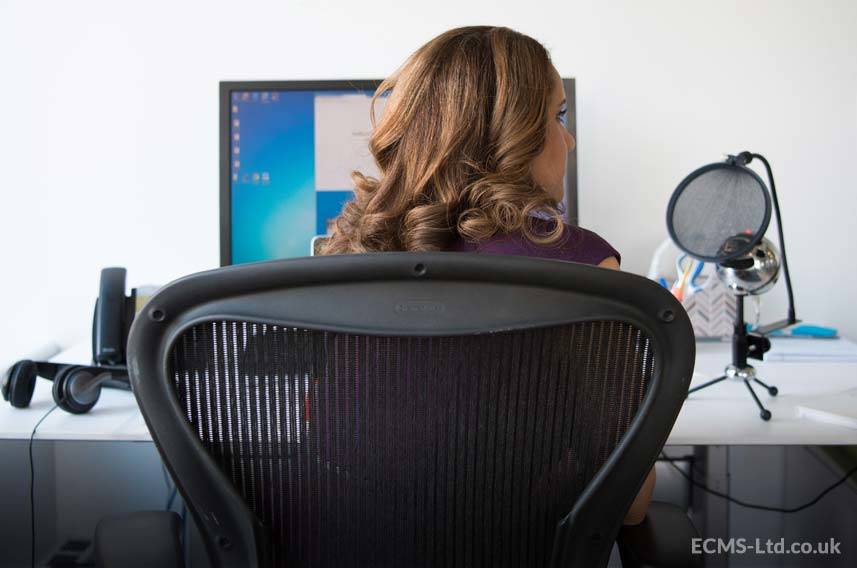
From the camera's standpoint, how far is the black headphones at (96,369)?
49.3 inches

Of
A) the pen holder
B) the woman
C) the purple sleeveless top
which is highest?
the woman

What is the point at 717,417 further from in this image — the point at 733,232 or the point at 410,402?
the point at 410,402

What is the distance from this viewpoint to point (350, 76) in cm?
187

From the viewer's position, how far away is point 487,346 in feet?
2.00

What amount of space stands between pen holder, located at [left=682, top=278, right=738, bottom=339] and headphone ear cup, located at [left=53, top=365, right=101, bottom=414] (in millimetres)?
1238

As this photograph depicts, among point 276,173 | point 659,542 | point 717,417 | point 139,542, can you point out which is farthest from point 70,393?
point 717,417

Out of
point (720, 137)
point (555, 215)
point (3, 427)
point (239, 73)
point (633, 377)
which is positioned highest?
point (239, 73)

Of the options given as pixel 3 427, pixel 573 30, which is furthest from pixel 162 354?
pixel 573 30

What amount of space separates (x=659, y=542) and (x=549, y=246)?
1.09 ft

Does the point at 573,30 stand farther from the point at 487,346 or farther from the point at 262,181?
the point at 487,346

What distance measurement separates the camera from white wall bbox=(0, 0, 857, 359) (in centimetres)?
183

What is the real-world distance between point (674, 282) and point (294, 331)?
1396 millimetres

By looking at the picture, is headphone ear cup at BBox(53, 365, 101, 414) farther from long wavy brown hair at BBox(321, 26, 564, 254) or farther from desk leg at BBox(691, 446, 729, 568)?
desk leg at BBox(691, 446, 729, 568)

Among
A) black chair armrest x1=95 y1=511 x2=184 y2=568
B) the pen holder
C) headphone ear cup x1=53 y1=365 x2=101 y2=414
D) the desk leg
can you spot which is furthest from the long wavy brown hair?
the desk leg
